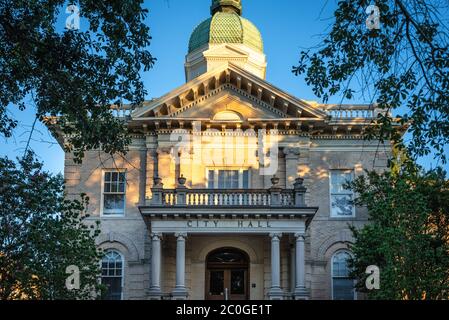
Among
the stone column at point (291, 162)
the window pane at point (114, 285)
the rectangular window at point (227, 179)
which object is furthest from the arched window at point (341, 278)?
the window pane at point (114, 285)

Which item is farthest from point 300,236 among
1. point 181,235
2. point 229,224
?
point 181,235

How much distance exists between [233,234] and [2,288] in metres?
9.62

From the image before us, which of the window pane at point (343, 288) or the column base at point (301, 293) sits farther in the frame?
the window pane at point (343, 288)

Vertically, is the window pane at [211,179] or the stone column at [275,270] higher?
the window pane at [211,179]

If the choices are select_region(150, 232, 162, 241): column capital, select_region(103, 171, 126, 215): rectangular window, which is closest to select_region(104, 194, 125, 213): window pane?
select_region(103, 171, 126, 215): rectangular window

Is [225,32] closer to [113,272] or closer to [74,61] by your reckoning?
[113,272]

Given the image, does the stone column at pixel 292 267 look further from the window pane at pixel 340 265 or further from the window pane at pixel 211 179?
the window pane at pixel 211 179

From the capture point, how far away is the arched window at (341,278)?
28.3 meters

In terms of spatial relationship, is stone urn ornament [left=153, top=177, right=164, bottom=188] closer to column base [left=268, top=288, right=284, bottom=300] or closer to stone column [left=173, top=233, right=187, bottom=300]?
stone column [left=173, top=233, right=187, bottom=300]

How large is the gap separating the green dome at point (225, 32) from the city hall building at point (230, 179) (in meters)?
8.14

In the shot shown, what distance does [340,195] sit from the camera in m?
29.6

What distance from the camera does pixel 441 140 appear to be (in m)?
9.82

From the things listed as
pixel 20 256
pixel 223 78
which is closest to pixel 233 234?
pixel 223 78

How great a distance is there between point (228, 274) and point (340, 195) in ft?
18.5
